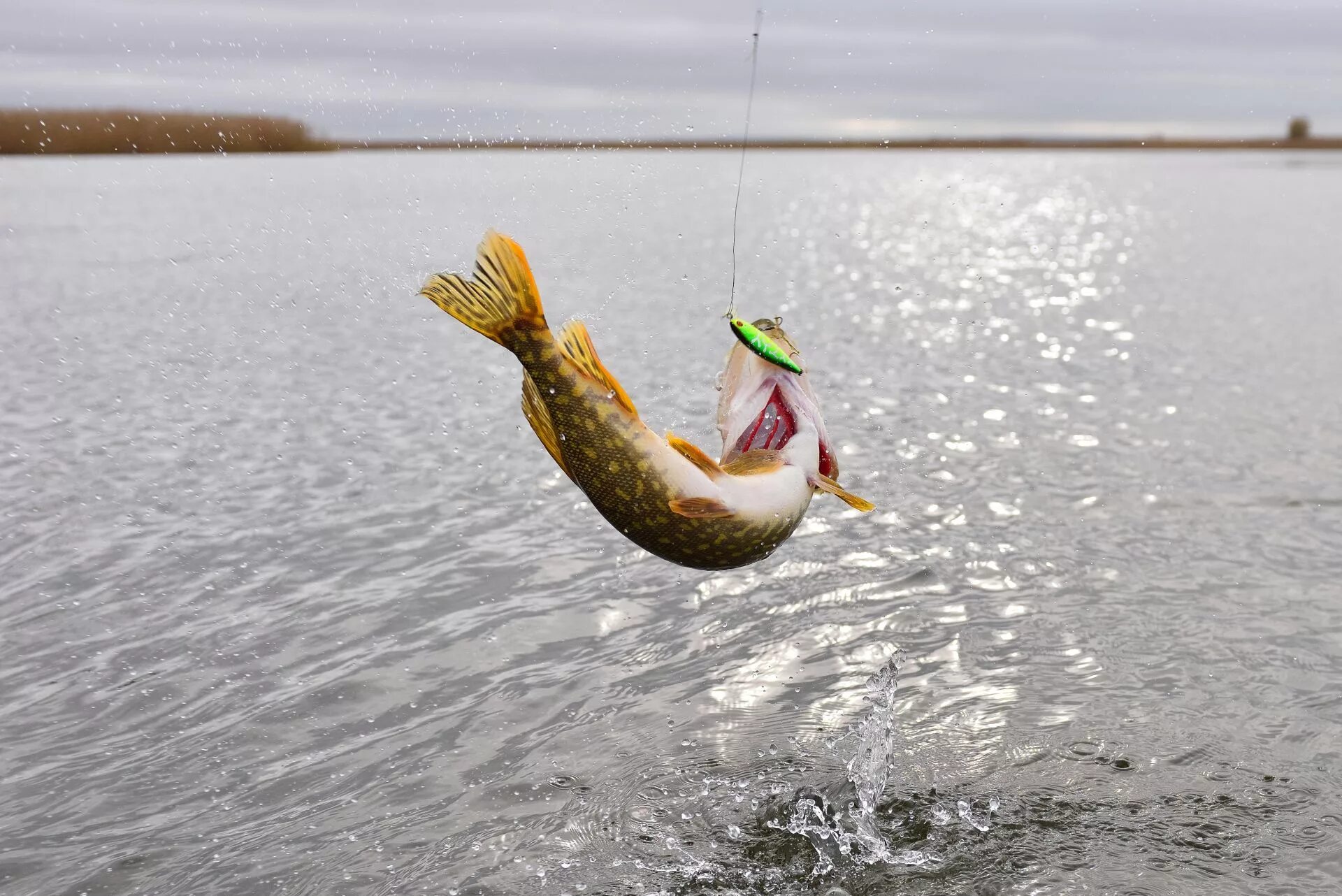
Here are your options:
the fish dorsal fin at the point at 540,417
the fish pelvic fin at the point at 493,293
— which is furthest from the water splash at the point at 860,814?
the fish pelvic fin at the point at 493,293

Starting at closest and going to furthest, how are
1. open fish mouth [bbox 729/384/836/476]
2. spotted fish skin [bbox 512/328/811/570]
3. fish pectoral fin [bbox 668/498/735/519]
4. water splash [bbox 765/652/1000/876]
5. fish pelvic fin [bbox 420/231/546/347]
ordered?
fish pelvic fin [bbox 420/231/546/347] → spotted fish skin [bbox 512/328/811/570] → fish pectoral fin [bbox 668/498/735/519] → open fish mouth [bbox 729/384/836/476] → water splash [bbox 765/652/1000/876]

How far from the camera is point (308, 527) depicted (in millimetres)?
12047

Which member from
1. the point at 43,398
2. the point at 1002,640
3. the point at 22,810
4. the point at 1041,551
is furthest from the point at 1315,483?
the point at 43,398

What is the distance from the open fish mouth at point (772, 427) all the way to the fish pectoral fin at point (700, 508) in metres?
0.56

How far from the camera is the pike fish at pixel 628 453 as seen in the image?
475 cm

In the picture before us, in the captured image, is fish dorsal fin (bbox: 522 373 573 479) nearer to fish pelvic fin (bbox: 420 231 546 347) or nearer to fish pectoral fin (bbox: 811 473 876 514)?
fish pelvic fin (bbox: 420 231 546 347)

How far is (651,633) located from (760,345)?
15.9 feet

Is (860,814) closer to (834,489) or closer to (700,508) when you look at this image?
(834,489)

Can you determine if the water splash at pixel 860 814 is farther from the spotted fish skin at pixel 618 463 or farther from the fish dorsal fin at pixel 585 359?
the fish dorsal fin at pixel 585 359

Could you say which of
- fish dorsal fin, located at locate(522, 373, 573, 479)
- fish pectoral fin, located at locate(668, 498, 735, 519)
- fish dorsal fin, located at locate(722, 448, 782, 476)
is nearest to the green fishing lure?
fish dorsal fin, located at locate(722, 448, 782, 476)

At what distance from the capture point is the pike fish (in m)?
4.75

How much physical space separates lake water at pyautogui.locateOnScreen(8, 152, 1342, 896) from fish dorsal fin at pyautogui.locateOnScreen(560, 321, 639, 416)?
9.89ft

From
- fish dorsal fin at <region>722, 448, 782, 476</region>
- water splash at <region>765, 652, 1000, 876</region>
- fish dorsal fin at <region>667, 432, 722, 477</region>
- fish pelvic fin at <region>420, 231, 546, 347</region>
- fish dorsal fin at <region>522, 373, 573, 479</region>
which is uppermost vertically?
fish pelvic fin at <region>420, 231, 546, 347</region>

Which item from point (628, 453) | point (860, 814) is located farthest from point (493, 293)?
point (860, 814)
